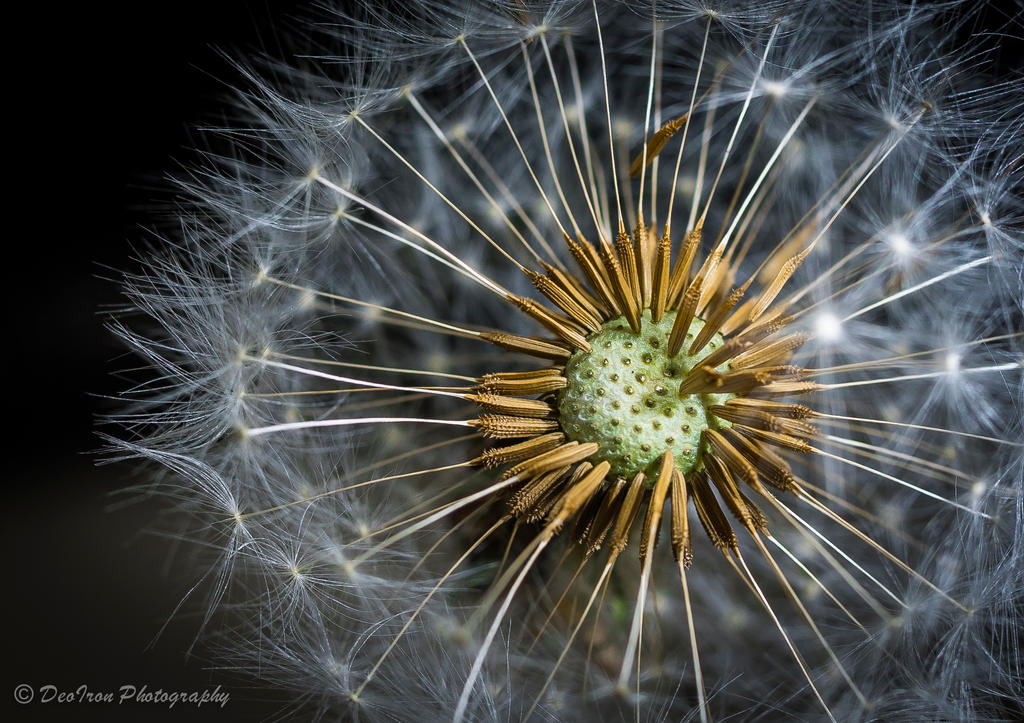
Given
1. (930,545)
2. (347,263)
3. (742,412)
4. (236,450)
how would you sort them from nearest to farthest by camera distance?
1. (742,412)
2. (236,450)
3. (930,545)
4. (347,263)

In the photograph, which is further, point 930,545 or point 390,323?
point 390,323

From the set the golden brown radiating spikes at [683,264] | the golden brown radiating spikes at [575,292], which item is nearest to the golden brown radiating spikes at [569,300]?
the golden brown radiating spikes at [575,292]

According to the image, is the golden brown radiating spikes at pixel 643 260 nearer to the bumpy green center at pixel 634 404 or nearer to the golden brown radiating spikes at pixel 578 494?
the bumpy green center at pixel 634 404

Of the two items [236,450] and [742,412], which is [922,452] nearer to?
[742,412]

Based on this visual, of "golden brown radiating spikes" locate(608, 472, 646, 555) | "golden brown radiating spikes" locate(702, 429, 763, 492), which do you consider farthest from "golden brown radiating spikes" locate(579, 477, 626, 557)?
"golden brown radiating spikes" locate(702, 429, 763, 492)

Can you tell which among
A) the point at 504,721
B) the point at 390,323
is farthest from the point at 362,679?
the point at 390,323

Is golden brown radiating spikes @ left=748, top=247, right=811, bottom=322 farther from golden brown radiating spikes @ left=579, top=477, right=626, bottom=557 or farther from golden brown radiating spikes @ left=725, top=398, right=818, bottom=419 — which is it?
golden brown radiating spikes @ left=579, top=477, right=626, bottom=557

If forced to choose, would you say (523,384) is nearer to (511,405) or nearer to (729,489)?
(511,405)
